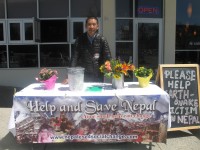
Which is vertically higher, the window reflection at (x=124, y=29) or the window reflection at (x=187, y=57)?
the window reflection at (x=124, y=29)

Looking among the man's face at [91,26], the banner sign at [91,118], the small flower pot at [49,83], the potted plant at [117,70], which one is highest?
the man's face at [91,26]

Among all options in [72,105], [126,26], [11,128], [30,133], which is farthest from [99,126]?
[126,26]

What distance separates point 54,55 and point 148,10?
3479 mm

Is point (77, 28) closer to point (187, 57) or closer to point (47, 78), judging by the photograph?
point (187, 57)

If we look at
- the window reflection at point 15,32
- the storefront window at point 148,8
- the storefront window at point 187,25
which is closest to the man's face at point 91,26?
the storefront window at point 148,8

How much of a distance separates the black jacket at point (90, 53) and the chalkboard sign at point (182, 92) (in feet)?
3.24

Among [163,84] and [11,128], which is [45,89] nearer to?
[11,128]

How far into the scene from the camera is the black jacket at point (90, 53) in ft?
16.3

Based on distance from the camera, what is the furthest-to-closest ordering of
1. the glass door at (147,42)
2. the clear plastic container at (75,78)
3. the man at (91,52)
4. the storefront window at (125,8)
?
the glass door at (147,42), the storefront window at (125,8), the man at (91,52), the clear plastic container at (75,78)

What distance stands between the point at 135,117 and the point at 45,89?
136 cm

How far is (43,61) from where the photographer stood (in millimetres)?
10633

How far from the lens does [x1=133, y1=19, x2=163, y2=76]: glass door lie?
10445 mm

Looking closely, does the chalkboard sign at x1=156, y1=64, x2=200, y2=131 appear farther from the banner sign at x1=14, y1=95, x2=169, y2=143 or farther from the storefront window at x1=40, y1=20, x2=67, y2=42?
the storefront window at x1=40, y1=20, x2=67, y2=42

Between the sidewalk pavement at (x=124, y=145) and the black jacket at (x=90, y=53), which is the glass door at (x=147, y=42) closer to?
the sidewalk pavement at (x=124, y=145)
